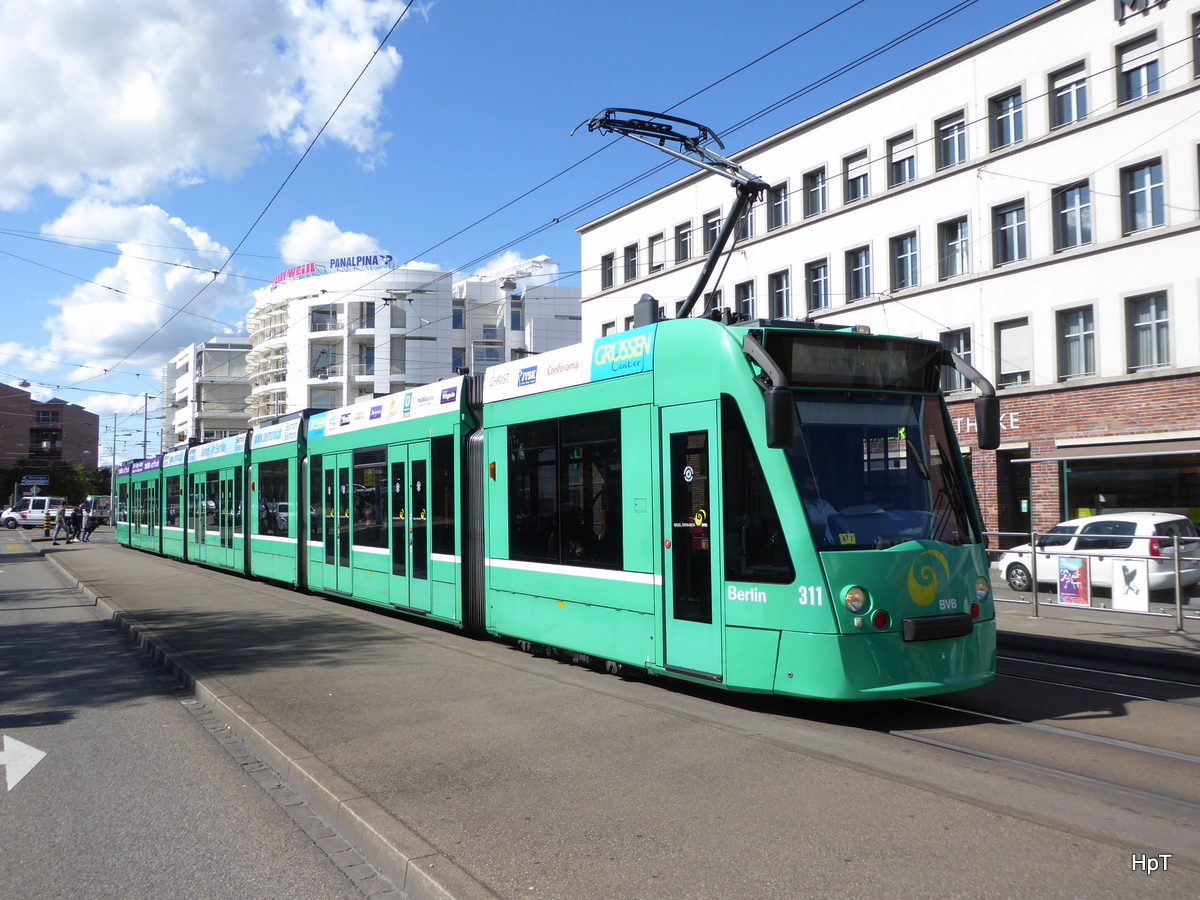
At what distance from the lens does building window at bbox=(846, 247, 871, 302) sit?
28.4 metres

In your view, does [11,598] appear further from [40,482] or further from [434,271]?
[40,482]

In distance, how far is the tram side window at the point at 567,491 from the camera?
27.6 feet

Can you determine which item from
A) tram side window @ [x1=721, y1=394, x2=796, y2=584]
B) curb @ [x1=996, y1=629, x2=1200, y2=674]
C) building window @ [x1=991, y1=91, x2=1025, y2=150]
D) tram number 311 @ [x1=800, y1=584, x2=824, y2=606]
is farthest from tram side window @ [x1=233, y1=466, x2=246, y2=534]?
building window @ [x1=991, y1=91, x2=1025, y2=150]

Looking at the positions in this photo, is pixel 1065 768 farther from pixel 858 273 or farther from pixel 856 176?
pixel 856 176

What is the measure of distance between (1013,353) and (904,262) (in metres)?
4.43

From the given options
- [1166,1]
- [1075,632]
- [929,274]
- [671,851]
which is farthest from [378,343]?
[671,851]

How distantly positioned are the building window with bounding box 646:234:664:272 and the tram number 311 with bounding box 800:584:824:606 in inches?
1172

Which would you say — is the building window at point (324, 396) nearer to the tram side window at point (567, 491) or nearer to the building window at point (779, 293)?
the building window at point (779, 293)

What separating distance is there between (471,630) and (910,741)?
6082mm

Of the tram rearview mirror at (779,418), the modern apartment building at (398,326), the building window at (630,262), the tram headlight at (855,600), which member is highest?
the modern apartment building at (398,326)

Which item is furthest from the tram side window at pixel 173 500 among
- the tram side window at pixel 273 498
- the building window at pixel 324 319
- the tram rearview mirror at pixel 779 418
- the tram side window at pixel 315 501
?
the building window at pixel 324 319

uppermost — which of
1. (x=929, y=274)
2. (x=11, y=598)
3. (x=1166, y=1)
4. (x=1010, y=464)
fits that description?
(x=1166, y=1)

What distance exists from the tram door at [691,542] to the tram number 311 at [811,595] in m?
0.72

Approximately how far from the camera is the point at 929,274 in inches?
1041
